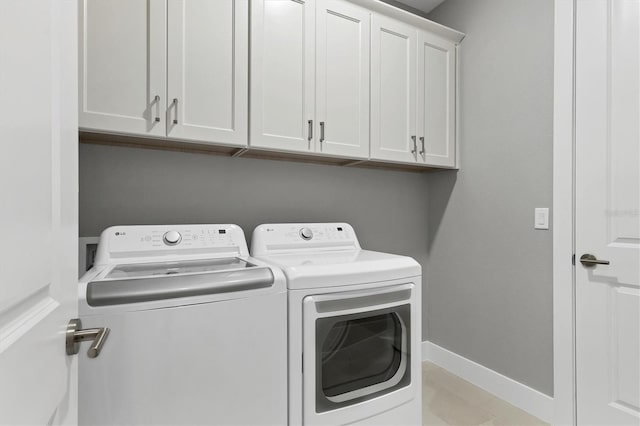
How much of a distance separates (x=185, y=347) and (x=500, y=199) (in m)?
1.96

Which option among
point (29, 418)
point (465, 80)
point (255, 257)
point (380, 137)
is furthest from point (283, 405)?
point (465, 80)

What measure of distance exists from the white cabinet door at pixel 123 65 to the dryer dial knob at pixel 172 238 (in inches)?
18.5

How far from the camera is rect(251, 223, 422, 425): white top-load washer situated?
1.28m

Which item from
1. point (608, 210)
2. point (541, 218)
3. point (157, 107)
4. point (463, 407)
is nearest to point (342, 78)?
point (157, 107)

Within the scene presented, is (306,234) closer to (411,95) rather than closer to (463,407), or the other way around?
(411,95)

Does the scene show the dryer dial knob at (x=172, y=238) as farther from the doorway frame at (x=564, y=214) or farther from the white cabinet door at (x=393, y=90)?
the doorway frame at (x=564, y=214)

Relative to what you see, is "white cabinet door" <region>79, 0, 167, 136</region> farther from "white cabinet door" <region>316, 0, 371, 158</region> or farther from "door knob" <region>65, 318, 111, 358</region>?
"door knob" <region>65, 318, 111, 358</region>

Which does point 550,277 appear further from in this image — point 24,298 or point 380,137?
point 24,298

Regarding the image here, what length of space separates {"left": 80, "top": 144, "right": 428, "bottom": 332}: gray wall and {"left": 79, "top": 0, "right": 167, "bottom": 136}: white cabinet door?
0.35 meters

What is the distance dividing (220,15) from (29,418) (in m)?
1.69

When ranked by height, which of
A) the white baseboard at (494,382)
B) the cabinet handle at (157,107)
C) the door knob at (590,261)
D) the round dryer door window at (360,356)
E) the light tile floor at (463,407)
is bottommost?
the light tile floor at (463,407)

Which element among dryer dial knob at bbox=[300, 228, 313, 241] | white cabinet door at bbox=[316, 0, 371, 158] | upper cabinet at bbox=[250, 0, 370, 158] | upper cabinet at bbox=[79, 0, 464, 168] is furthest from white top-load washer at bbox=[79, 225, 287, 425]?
white cabinet door at bbox=[316, 0, 371, 158]

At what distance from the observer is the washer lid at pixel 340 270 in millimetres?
1303

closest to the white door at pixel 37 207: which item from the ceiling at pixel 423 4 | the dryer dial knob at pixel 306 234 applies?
the dryer dial knob at pixel 306 234
